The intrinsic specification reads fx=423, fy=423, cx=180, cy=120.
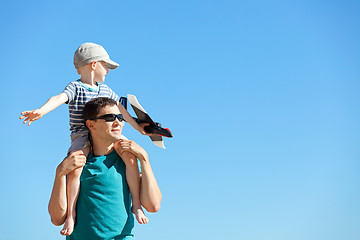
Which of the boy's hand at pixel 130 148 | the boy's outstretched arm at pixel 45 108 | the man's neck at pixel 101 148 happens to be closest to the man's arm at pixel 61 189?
the man's neck at pixel 101 148

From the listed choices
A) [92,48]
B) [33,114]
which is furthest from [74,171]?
[92,48]

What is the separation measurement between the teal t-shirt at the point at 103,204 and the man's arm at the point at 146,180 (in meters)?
0.20

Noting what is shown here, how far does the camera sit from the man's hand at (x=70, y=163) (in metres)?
4.32

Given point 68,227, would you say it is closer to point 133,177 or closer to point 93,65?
point 133,177

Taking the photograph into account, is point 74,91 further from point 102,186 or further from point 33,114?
point 102,186

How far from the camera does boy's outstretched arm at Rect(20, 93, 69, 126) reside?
156 inches

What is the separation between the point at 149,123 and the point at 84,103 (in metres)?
0.80

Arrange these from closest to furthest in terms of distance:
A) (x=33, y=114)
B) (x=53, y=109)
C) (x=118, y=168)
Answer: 1. (x=33, y=114)
2. (x=53, y=109)
3. (x=118, y=168)

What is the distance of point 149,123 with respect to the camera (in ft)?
16.5

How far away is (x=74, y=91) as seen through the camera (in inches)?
183

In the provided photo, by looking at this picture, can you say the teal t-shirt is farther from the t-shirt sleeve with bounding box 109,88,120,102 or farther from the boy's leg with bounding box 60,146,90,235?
the t-shirt sleeve with bounding box 109,88,120,102

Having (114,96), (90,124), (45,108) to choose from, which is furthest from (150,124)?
(45,108)

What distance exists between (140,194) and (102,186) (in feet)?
1.37

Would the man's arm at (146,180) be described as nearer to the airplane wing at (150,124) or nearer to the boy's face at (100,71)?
the airplane wing at (150,124)
